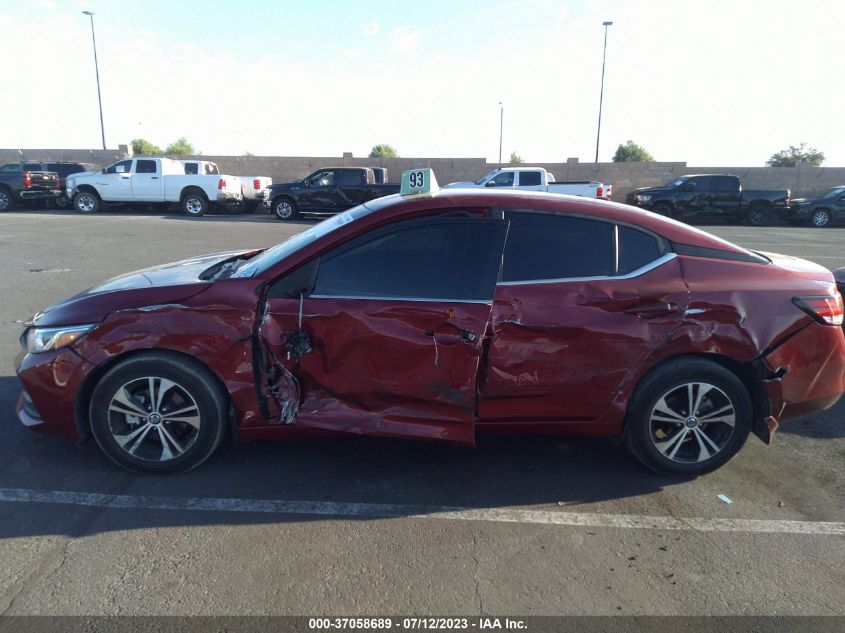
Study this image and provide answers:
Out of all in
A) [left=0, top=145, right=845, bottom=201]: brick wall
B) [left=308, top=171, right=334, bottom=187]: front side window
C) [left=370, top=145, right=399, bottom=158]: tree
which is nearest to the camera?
[left=308, top=171, right=334, bottom=187]: front side window

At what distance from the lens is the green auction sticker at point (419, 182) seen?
13.2 feet

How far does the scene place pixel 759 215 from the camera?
2341 centimetres

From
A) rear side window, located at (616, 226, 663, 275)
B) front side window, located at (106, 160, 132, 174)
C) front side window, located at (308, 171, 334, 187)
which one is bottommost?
rear side window, located at (616, 226, 663, 275)

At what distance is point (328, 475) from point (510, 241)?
1.83m

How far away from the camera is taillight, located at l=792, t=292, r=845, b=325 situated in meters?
3.57

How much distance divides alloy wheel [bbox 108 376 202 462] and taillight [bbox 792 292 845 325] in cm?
371

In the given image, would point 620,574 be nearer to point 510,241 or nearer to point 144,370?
point 510,241

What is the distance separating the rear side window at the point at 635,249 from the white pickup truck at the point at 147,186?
20.1m

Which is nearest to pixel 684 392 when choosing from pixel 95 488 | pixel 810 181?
pixel 95 488

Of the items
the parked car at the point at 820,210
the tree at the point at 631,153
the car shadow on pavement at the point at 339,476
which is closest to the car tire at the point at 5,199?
the car shadow on pavement at the point at 339,476

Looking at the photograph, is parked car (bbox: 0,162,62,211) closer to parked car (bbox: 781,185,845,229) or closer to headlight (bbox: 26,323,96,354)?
headlight (bbox: 26,323,96,354)

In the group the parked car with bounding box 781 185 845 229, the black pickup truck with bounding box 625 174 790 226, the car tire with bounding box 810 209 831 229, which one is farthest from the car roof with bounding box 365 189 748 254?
the car tire with bounding box 810 209 831 229

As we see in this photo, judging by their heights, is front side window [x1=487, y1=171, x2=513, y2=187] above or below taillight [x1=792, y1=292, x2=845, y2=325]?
above

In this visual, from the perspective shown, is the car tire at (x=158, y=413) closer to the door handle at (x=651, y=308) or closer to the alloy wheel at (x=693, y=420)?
the door handle at (x=651, y=308)
